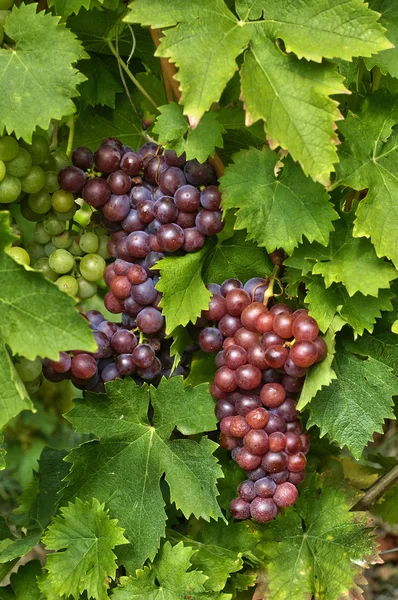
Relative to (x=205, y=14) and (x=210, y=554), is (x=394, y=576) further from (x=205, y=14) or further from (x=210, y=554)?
(x=205, y=14)

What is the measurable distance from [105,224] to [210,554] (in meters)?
0.57

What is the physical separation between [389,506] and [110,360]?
78cm

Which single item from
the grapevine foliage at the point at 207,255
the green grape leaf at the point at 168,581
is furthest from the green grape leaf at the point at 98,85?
the green grape leaf at the point at 168,581

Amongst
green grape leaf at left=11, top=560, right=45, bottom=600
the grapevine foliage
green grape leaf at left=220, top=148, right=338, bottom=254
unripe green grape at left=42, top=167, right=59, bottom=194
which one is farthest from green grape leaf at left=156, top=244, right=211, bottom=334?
green grape leaf at left=11, top=560, right=45, bottom=600

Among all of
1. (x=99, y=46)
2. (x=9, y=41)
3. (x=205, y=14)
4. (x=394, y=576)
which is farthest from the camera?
(x=394, y=576)

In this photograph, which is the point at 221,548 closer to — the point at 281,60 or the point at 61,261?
the point at 61,261

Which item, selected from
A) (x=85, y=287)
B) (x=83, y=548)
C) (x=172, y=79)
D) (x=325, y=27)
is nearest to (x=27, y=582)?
(x=83, y=548)

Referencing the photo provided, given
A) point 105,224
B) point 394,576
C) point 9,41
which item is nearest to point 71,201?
point 105,224

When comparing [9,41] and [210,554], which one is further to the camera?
[210,554]

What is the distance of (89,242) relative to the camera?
1.15 meters

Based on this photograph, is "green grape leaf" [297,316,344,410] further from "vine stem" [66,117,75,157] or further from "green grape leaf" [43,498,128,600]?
"vine stem" [66,117,75,157]

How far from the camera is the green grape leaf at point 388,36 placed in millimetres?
1060

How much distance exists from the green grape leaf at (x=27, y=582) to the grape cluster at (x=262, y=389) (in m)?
0.39

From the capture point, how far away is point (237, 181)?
103 cm
